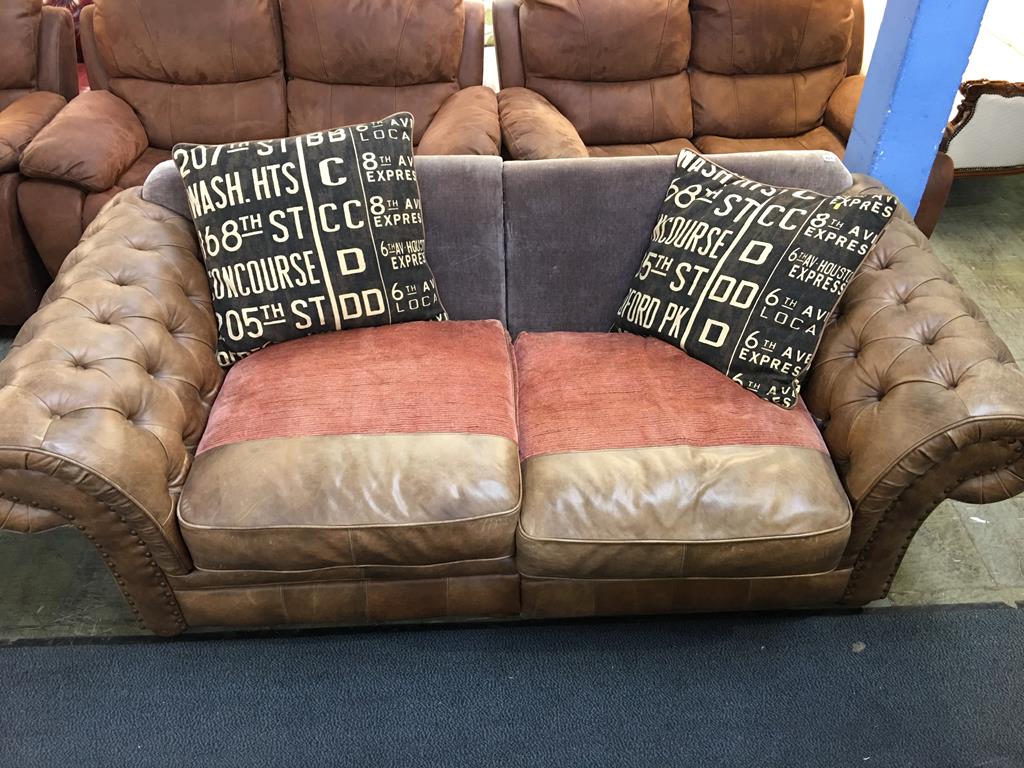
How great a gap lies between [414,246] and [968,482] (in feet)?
3.93

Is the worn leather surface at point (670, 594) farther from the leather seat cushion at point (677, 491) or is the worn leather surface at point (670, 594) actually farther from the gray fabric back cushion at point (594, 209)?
the gray fabric back cushion at point (594, 209)

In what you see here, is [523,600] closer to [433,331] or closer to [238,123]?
[433,331]

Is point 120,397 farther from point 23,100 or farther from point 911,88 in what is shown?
point 911,88

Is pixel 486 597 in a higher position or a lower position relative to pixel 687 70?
lower

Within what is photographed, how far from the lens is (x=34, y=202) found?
241cm

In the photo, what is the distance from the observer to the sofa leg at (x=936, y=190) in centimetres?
248

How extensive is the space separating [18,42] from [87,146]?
2.19 ft

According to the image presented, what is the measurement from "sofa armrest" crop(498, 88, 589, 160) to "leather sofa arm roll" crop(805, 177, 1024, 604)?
89 cm

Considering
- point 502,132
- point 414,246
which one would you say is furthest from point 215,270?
point 502,132

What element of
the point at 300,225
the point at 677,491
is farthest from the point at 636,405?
the point at 300,225

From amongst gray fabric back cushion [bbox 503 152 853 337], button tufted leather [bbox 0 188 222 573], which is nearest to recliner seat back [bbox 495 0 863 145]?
gray fabric back cushion [bbox 503 152 853 337]

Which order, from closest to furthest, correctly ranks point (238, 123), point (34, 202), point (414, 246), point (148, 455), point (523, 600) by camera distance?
1. point (148, 455)
2. point (523, 600)
3. point (414, 246)
4. point (34, 202)
5. point (238, 123)

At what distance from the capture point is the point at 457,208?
1.92 meters

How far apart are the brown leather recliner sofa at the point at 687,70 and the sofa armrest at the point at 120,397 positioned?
50.2 inches
